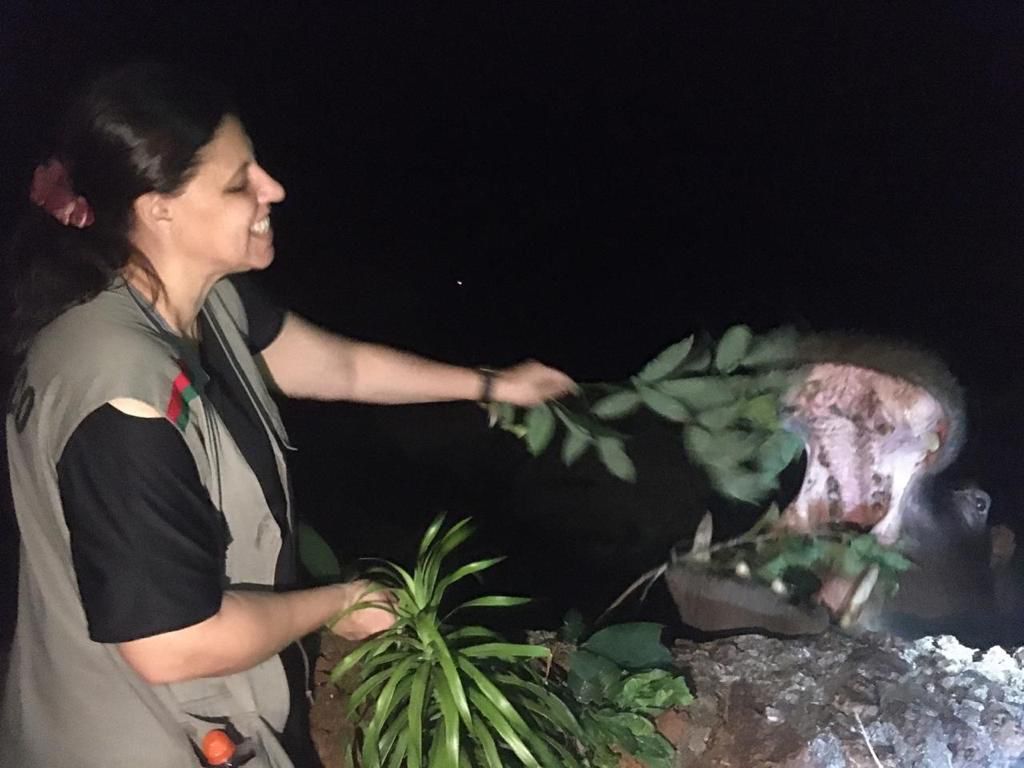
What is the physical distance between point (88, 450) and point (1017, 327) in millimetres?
1080

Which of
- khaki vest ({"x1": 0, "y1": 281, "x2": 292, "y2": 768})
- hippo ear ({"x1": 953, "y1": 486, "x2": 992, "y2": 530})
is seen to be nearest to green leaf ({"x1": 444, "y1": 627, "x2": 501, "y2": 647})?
khaki vest ({"x1": 0, "y1": 281, "x2": 292, "y2": 768})

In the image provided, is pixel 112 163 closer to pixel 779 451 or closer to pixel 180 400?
pixel 180 400

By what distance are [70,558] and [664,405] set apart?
727 millimetres

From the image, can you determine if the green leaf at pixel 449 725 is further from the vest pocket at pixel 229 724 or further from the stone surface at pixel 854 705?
the stone surface at pixel 854 705

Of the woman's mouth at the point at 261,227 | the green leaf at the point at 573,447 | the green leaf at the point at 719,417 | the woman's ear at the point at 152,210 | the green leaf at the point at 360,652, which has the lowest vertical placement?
the green leaf at the point at 360,652

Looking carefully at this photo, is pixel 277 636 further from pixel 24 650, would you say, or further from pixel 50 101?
pixel 50 101

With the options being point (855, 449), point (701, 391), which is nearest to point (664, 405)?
point (701, 391)

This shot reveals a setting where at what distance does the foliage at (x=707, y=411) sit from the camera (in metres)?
1.18

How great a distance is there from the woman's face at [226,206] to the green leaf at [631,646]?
68 cm

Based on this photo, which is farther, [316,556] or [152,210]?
[316,556]

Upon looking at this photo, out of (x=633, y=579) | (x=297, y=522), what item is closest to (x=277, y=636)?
(x=297, y=522)

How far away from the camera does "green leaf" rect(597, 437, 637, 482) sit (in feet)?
4.04

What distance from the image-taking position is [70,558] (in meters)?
0.97

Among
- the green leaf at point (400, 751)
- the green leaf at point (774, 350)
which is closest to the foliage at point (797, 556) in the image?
the green leaf at point (774, 350)
